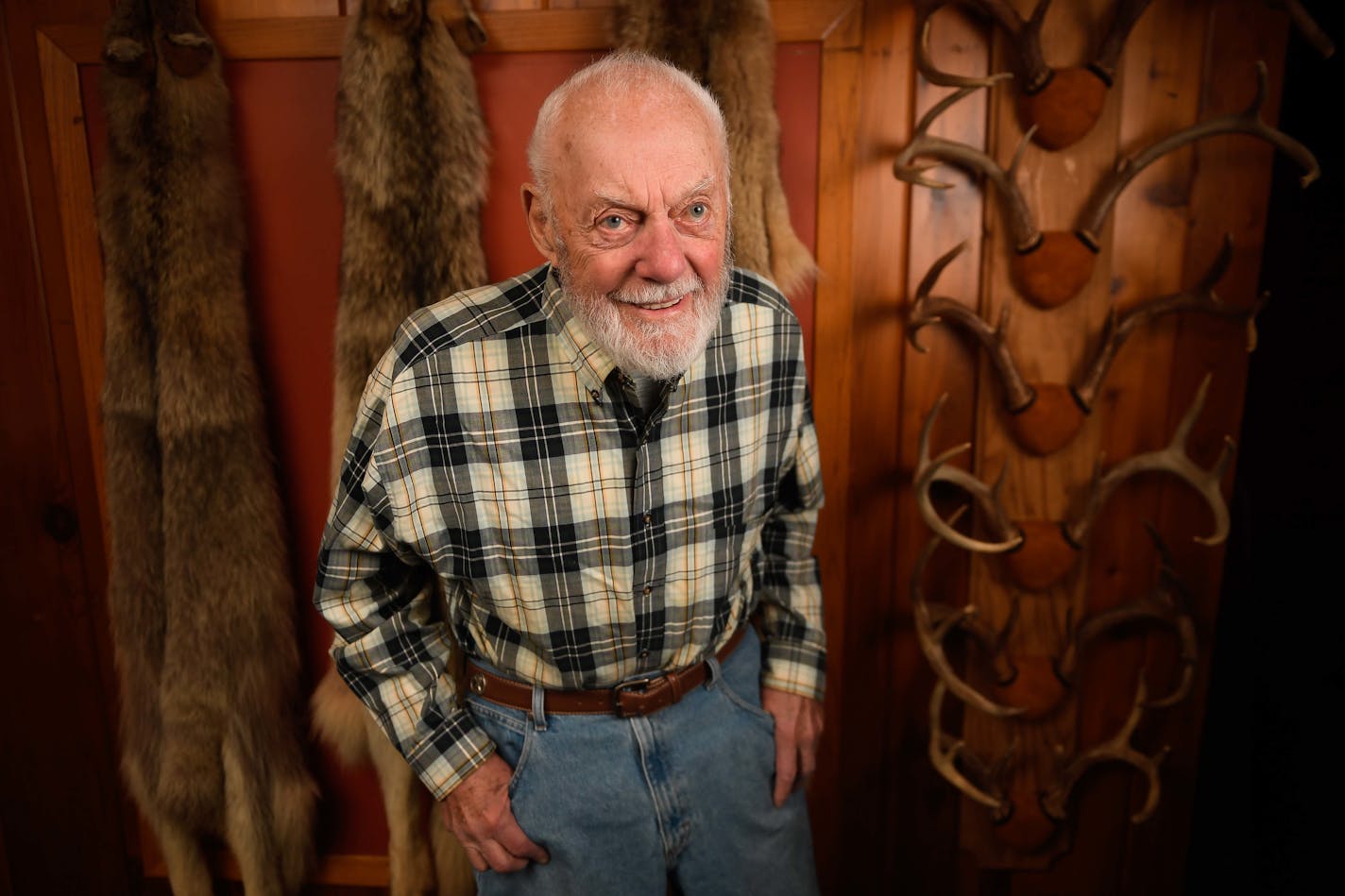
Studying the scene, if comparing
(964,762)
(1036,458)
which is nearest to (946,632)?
(964,762)

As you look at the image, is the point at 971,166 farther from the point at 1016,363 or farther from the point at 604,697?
the point at 604,697

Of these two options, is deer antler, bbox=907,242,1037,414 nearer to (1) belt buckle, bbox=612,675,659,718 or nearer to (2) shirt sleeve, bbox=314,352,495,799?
(1) belt buckle, bbox=612,675,659,718

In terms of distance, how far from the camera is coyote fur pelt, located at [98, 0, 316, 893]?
150 cm

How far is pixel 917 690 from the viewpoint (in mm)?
1892

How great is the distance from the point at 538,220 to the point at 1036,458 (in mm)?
1100

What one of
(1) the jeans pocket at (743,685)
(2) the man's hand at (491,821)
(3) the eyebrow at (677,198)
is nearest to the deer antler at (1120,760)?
(1) the jeans pocket at (743,685)

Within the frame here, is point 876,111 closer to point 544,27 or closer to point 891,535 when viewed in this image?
point 544,27

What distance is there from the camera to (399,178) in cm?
145

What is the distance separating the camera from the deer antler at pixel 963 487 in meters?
1.60

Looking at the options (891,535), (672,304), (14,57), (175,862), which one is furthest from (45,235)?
(891,535)

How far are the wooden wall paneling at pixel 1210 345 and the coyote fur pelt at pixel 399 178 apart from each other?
137 centimetres

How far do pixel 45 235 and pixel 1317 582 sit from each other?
2.61 m

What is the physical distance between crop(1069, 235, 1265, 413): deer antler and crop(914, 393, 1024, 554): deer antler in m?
0.25

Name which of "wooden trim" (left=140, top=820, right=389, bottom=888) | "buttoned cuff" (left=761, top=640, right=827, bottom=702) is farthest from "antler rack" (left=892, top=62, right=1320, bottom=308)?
"wooden trim" (left=140, top=820, right=389, bottom=888)
